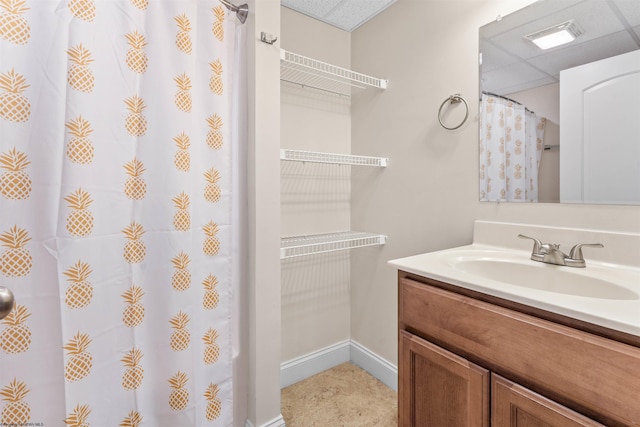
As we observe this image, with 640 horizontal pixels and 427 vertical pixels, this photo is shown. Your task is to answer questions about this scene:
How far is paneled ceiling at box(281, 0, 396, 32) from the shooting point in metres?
1.72

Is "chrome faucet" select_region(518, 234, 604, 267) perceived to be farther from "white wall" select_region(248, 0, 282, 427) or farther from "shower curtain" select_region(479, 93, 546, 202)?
"white wall" select_region(248, 0, 282, 427)

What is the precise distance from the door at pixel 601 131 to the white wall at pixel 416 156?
67 mm

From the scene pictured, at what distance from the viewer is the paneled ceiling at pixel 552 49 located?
1.01m

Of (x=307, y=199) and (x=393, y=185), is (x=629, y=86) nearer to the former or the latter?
(x=393, y=185)

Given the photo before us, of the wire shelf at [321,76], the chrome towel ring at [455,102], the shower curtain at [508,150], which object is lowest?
the shower curtain at [508,150]

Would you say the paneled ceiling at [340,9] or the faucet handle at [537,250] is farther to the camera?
the paneled ceiling at [340,9]

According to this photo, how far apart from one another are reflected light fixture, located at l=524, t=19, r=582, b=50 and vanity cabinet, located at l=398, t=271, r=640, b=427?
1.04m

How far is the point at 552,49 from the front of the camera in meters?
1.16

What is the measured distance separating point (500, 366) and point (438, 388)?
0.82 feet

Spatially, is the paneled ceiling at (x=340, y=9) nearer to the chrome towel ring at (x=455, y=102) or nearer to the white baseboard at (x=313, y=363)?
the chrome towel ring at (x=455, y=102)

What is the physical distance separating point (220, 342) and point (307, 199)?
3.13ft

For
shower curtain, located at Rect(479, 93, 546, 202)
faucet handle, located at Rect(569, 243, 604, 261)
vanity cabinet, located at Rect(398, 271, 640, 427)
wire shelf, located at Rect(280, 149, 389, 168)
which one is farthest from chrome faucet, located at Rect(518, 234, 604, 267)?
wire shelf, located at Rect(280, 149, 389, 168)

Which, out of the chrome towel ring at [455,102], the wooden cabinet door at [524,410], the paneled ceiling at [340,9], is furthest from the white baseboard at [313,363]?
the paneled ceiling at [340,9]

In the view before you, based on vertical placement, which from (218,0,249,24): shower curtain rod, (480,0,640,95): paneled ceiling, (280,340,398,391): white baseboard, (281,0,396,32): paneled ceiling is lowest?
(280,340,398,391): white baseboard
